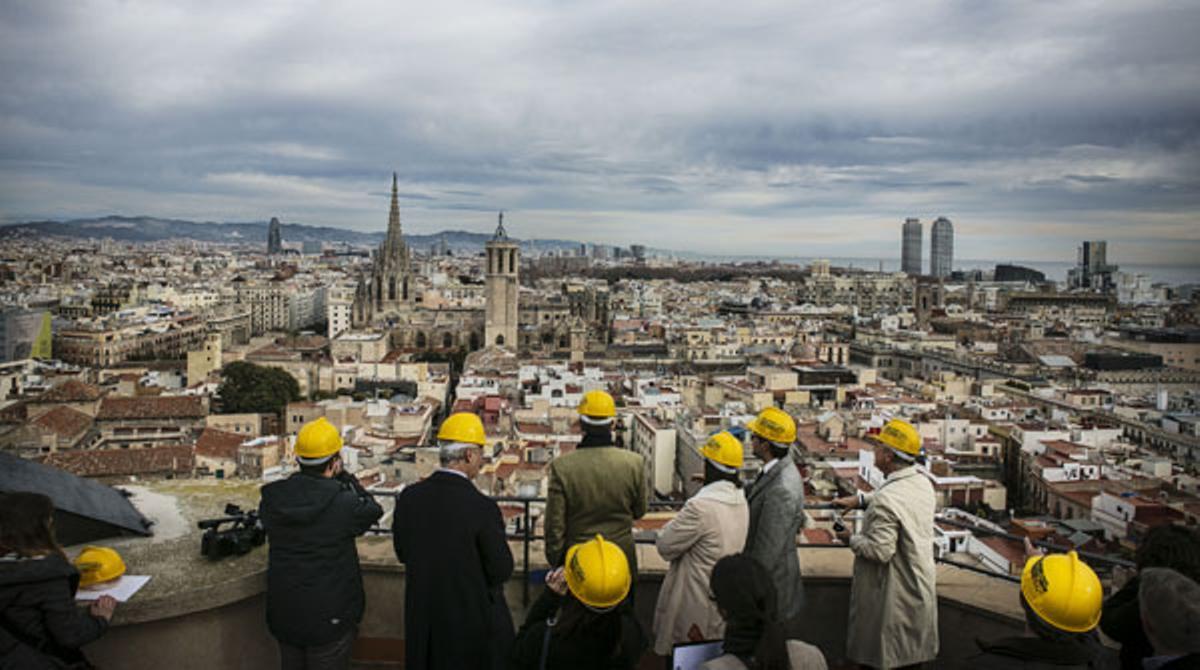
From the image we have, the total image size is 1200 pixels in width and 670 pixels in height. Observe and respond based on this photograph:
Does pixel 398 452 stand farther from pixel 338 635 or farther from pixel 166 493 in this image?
Result: pixel 338 635

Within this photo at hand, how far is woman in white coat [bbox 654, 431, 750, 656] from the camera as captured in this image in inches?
97.3

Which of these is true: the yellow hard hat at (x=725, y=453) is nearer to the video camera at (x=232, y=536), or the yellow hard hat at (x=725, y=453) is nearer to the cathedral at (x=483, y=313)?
the video camera at (x=232, y=536)

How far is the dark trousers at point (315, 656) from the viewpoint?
2451 mm

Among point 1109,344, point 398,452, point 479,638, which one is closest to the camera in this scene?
point 479,638

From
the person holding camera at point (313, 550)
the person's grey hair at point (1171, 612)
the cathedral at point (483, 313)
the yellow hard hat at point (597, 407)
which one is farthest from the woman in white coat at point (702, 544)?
the cathedral at point (483, 313)

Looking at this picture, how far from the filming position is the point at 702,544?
2494 millimetres

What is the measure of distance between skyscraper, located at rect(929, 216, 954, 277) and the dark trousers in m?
85.2

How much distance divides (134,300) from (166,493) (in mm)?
44906

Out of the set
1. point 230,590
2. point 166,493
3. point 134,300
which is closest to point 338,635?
point 230,590

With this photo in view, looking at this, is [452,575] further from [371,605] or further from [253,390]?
[253,390]

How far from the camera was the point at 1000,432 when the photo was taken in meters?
17.3

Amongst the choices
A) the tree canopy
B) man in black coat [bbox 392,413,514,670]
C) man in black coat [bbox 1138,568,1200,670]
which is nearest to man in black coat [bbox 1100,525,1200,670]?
man in black coat [bbox 1138,568,1200,670]

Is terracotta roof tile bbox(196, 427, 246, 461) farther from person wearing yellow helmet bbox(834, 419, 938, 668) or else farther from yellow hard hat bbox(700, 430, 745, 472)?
person wearing yellow helmet bbox(834, 419, 938, 668)

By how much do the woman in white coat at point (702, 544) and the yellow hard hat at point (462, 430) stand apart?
620 mm
